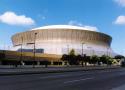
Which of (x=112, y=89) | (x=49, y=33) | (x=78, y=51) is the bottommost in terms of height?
(x=112, y=89)

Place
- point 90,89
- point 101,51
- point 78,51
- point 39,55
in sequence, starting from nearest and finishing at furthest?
point 90,89 → point 39,55 → point 78,51 → point 101,51

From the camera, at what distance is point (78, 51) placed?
153625 millimetres

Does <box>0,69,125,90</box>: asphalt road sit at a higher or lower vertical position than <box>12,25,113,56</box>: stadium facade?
lower

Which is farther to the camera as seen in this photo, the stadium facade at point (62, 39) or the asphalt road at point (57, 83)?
the stadium facade at point (62, 39)

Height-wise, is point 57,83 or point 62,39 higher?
point 62,39

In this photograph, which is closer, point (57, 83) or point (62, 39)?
point (57, 83)

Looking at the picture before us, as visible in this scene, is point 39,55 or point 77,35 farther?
point 77,35

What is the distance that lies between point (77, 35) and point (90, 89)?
147 meters

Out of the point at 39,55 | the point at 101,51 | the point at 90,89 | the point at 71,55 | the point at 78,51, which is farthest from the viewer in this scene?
the point at 101,51

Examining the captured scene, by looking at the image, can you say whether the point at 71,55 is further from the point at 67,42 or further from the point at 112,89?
the point at 112,89

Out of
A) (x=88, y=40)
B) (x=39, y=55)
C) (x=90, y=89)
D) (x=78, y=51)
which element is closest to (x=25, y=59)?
(x=39, y=55)

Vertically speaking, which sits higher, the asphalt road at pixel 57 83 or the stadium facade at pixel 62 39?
the stadium facade at pixel 62 39

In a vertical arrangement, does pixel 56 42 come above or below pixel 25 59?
above

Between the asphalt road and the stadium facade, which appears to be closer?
the asphalt road
